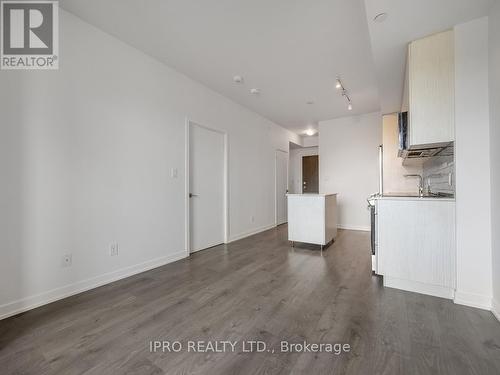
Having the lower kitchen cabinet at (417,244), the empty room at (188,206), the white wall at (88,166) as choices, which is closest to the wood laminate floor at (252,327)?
the empty room at (188,206)

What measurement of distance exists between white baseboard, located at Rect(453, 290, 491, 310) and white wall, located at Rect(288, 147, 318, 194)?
18.7 ft

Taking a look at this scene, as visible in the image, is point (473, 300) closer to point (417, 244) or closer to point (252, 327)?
point (417, 244)

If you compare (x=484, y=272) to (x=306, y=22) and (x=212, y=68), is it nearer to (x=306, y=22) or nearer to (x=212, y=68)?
(x=306, y=22)

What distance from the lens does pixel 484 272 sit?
6.40 feet

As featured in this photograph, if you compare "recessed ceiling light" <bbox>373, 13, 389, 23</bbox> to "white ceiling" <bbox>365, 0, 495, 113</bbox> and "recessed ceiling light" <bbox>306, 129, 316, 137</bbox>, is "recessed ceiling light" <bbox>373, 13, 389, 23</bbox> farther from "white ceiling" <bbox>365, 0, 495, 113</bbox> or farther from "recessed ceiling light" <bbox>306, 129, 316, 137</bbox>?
"recessed ceiling light" <bbox>306, 129, 316, 137</bbox>

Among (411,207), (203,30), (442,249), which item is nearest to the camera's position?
(442,249)

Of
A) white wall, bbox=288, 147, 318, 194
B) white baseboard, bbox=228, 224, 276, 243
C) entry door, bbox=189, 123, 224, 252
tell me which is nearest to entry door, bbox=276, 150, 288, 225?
white baseboard, bbox=228, 224, 276, 243

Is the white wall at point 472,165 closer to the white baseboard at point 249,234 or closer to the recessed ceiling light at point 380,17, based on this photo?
the recessed ceiling light at point 380,17

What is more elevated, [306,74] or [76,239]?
[306,74]

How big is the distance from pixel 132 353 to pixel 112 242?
1.44 m

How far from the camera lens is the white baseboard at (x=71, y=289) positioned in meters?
1.91

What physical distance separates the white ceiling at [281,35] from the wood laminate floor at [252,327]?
2.46m

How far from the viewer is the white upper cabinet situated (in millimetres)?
2082

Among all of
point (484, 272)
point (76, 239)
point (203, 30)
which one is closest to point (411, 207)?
point (484, 272)
